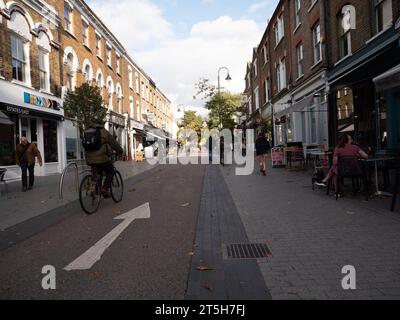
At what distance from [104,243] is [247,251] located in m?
2.04

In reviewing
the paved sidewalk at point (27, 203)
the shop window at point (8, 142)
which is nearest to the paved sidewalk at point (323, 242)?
the paved sidewalk at point (27, 203)

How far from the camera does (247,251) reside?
15.2ft

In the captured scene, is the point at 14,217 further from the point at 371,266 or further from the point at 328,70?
the point at 328,70

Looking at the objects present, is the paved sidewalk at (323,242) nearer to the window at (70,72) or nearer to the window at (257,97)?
Answer: the window at (70,72)

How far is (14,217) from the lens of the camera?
23.8 ft

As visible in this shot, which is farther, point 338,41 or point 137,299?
point 338,41

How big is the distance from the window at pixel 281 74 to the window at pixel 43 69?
574 inches

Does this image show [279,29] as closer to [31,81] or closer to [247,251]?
[31,81]

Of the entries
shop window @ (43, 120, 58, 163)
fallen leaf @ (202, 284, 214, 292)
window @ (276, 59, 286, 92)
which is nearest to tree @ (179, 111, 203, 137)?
window @ (276, 59, 286, 92)

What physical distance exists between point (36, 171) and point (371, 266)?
17.1 m

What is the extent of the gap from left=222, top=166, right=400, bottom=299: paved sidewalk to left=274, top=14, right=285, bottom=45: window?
17.8 m

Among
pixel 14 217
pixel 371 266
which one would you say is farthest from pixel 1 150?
pixel 371 266

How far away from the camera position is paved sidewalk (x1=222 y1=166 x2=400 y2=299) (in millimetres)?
3375

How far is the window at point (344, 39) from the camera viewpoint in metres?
14.2
